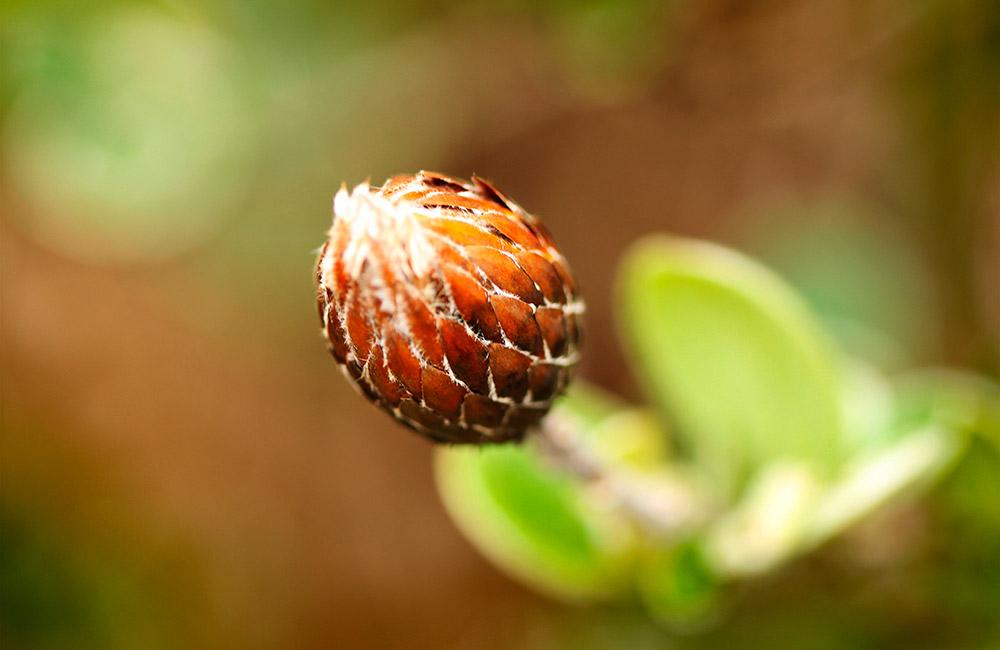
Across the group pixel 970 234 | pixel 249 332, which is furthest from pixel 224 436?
pixel 970 234

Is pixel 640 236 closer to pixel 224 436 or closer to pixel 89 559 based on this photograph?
pixel 224 436

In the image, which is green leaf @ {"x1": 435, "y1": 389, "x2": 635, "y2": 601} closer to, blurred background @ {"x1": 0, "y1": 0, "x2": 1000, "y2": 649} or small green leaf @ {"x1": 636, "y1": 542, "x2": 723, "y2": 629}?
small green leaf @ {"x1": 636, "y1": 542, "x2": 723, "y2": 629}

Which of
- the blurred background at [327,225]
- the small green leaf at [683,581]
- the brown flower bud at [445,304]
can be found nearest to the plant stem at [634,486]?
the small green leaf at [683,581]

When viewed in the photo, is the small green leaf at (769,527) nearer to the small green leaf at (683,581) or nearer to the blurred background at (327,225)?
the small green leaf at (683,581)

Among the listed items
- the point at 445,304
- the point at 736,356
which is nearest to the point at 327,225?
the point at 736,356

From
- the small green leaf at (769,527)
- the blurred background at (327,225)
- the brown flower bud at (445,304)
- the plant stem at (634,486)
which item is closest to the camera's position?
the brown flower bud at (445,304)

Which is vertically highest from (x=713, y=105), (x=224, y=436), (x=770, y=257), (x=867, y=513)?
(x=713, y=105)
